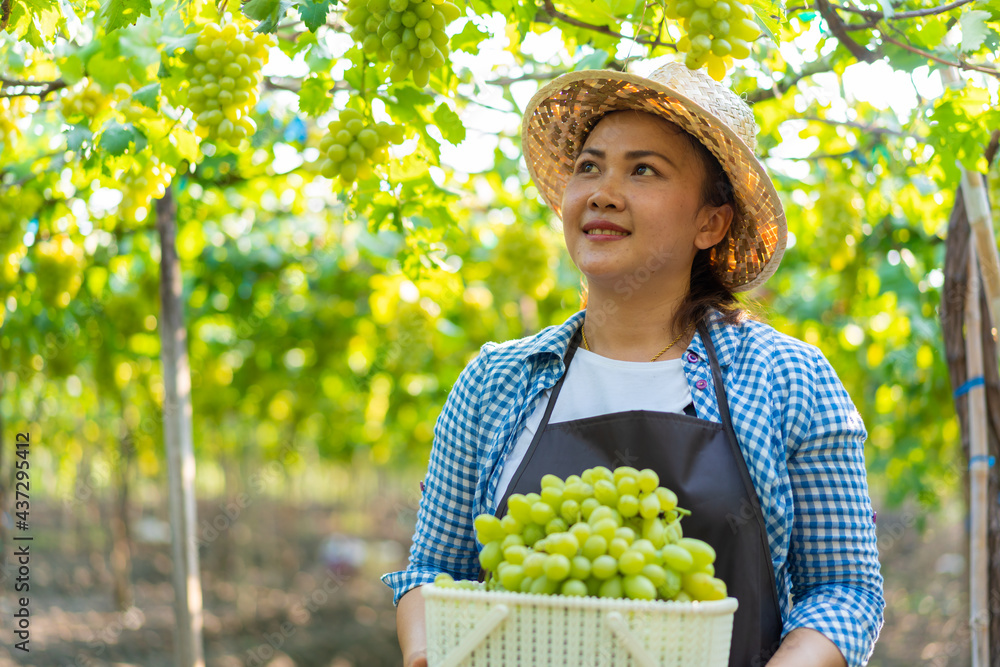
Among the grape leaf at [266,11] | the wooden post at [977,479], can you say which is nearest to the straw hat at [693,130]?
the grape leaf at [266,11]

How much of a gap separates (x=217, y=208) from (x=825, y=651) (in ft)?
14.4

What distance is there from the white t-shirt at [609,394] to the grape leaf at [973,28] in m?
1.02

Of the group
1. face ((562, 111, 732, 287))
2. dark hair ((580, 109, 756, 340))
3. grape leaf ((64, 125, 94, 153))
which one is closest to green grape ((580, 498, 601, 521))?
face ((562, 111, 732, 287))

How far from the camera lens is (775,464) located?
1.56m

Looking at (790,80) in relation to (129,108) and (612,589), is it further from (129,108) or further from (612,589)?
(612,589)

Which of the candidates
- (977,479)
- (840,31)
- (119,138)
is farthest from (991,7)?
(119,138)

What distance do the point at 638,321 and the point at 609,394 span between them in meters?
0.19

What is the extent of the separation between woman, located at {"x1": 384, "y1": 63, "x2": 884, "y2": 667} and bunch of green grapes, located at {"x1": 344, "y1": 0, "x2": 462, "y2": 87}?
0.32 meters

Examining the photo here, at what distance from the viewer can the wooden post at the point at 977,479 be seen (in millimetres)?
2645

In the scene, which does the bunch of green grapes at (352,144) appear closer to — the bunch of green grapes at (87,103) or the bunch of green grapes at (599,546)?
the bunch of green grapes at (87,103)

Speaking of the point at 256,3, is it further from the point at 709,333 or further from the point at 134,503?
the point at 134,503

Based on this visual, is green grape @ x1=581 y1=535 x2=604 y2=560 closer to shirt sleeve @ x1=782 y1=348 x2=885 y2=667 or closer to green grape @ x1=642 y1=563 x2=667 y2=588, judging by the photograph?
green grape @ x1=642 y1=563 x2=667 y2=588

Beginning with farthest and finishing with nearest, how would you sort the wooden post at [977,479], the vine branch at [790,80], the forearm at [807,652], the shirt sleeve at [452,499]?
the vine branch at [790,80]
the wooden post at [977,479]
the shirt sleeve at [452,499]
the forearm at [807,652]

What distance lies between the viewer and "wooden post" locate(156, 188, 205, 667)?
309 cm
